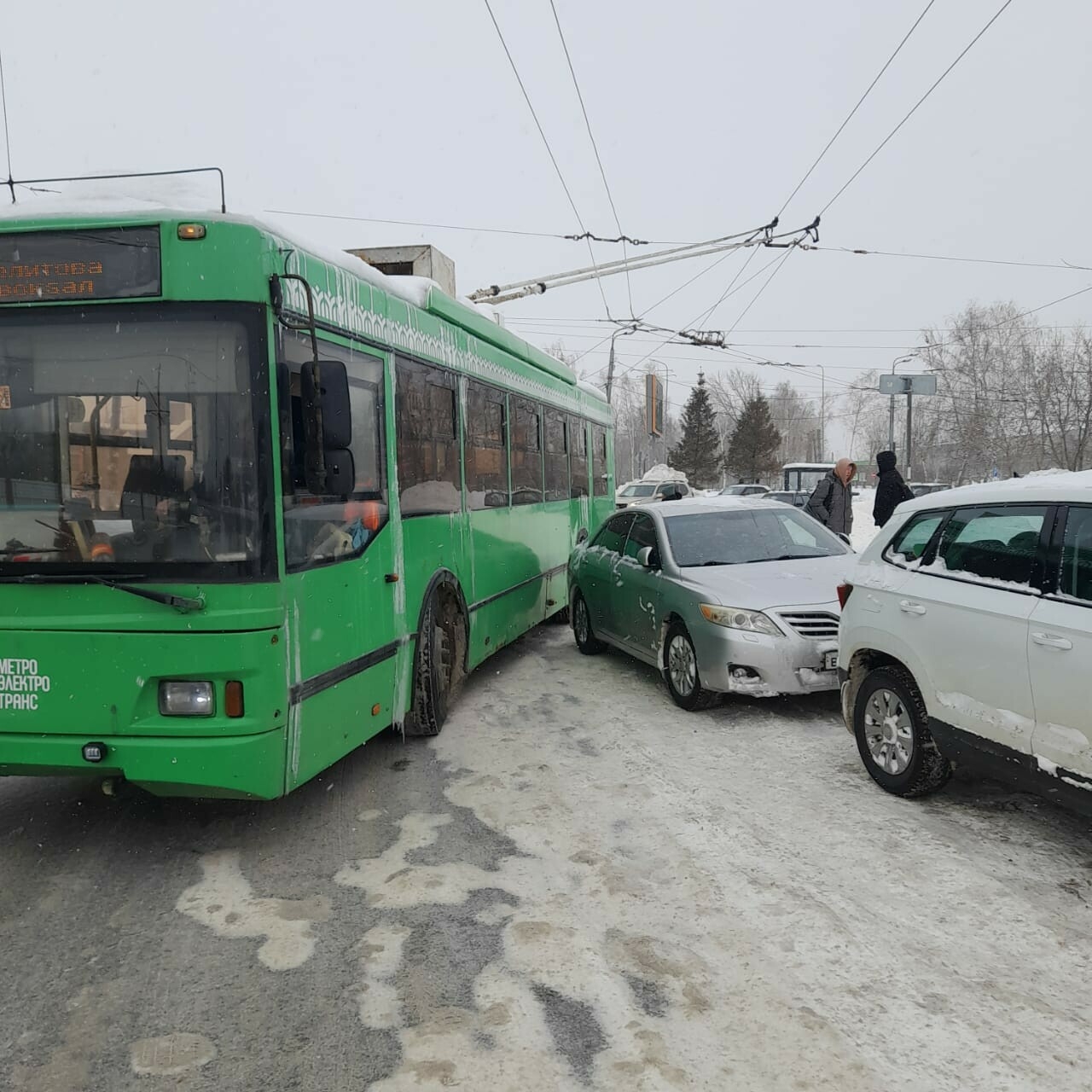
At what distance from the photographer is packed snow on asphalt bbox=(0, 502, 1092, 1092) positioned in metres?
2.94

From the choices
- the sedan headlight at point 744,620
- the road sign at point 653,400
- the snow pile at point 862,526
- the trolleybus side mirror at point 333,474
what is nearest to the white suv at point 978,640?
the sedan headlight at point 744,620

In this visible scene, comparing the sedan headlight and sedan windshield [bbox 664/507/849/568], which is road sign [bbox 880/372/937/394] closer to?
sedan windshield [bbox 664/507/849/568]

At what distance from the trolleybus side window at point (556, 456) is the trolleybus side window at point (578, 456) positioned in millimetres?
272

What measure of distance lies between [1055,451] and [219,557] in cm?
5326

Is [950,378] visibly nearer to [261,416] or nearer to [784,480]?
[784,480]

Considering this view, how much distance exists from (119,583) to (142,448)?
59cm

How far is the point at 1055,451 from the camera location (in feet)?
162

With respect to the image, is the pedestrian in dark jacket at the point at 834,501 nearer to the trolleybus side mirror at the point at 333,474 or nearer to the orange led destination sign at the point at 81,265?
the trolleybus side mirror at the point at 333,474

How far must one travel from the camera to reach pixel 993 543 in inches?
182

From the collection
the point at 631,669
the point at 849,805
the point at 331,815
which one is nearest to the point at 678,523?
the point at 631,669

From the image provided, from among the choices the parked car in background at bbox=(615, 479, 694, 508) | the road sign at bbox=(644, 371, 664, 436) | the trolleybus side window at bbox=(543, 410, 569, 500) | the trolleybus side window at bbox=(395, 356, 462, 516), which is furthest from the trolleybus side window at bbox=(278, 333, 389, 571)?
the parked car in background at bbox=(615, 479, 694, 508)

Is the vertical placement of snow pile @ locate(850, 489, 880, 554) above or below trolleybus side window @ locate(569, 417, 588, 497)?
below

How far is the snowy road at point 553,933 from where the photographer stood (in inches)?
116

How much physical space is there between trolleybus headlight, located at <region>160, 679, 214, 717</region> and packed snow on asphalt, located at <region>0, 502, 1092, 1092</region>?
802 mm
